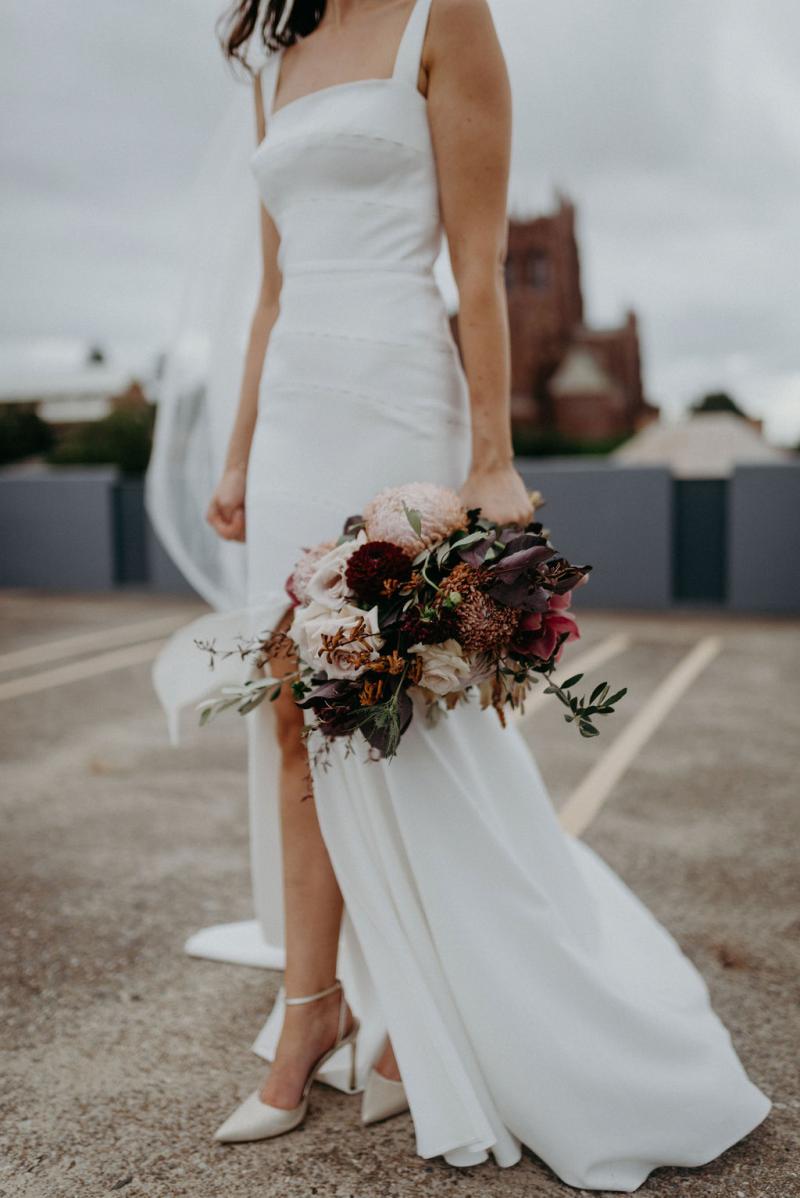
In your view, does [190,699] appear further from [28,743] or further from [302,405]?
[28,743]

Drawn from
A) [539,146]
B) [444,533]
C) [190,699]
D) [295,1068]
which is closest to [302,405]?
[444,533]

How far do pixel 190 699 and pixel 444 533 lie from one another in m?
0.70

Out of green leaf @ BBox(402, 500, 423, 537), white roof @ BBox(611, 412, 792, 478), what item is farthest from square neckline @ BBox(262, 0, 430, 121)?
white roof @ BBox(611, 412, 792, 478)

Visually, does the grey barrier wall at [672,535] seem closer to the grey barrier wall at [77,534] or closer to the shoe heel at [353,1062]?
the grey barrier wall at [77,534]

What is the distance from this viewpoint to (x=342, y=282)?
1923 mm

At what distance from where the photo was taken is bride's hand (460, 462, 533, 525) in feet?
6.20

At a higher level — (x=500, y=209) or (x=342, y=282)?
(x=500, y=209)

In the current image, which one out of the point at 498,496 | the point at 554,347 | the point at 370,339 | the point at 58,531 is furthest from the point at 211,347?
Result: the point at 554,347

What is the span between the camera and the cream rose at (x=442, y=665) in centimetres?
160

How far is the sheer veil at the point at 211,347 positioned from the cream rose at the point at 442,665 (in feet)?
3.57

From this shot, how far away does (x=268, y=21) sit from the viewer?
216 centimetres

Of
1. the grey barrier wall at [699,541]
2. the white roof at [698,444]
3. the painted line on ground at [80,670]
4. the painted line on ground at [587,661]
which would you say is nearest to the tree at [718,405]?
the white roof at [698,444]

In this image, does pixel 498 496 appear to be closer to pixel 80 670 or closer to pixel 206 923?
pixel 206 923

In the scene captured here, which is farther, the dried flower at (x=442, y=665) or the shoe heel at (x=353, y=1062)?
the shoe heel at (x=353, y=1062)
